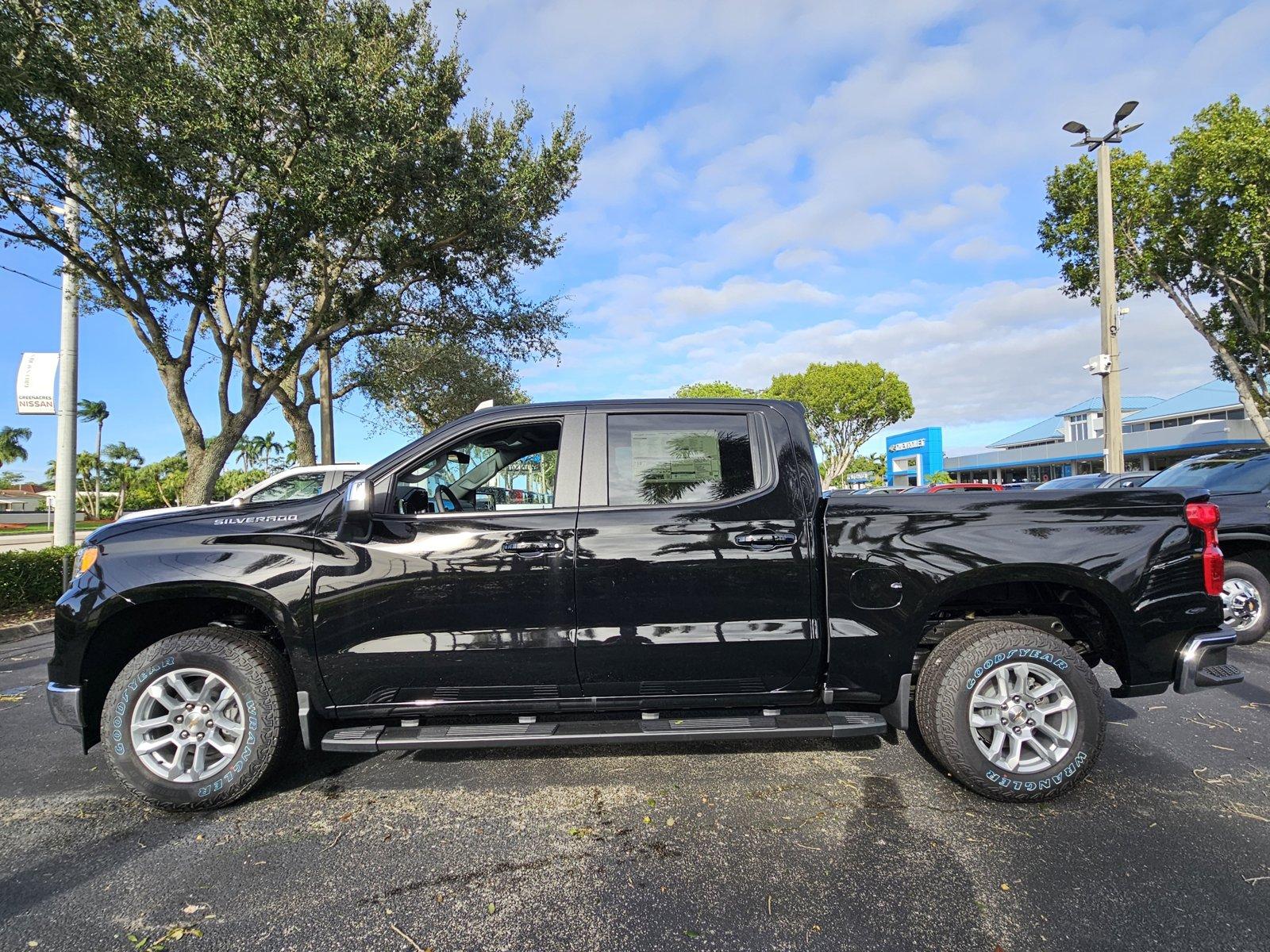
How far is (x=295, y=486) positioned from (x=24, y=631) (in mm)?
3149

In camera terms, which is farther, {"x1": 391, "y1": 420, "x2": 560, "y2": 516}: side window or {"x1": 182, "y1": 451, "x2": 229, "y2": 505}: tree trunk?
{"x1": 182, "y1": 451, "x2": 229, "y2": 505}: tree trunk

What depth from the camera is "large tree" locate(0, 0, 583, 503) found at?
818 centimetres

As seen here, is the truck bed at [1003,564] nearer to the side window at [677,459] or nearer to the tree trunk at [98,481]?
the side window at [677,459]

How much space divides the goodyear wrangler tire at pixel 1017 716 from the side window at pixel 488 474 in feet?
6.64

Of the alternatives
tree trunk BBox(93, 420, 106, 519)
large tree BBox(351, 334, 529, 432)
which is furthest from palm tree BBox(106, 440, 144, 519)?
large tree BBox(351, 334, 529, 432)

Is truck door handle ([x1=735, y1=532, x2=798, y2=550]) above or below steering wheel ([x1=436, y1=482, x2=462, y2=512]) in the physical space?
below

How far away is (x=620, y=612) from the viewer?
289 centimetres

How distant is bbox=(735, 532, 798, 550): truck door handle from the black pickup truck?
0.4 inches

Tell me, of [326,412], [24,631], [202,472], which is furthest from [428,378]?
[24,631]

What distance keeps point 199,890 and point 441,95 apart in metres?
11.5

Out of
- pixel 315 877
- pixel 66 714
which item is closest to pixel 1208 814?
pixel 315 877

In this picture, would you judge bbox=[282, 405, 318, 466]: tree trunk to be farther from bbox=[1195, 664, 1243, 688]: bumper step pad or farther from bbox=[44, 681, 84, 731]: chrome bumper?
bbox=[1195, 664, 1243, 688]: bumper step pad

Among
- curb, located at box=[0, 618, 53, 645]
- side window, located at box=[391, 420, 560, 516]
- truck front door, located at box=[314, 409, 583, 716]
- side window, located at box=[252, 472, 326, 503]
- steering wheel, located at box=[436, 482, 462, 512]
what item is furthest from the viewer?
side window, located at box=[252, 472, 326, 503]

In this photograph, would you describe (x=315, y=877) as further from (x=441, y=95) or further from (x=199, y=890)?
(x=441, y=95)
